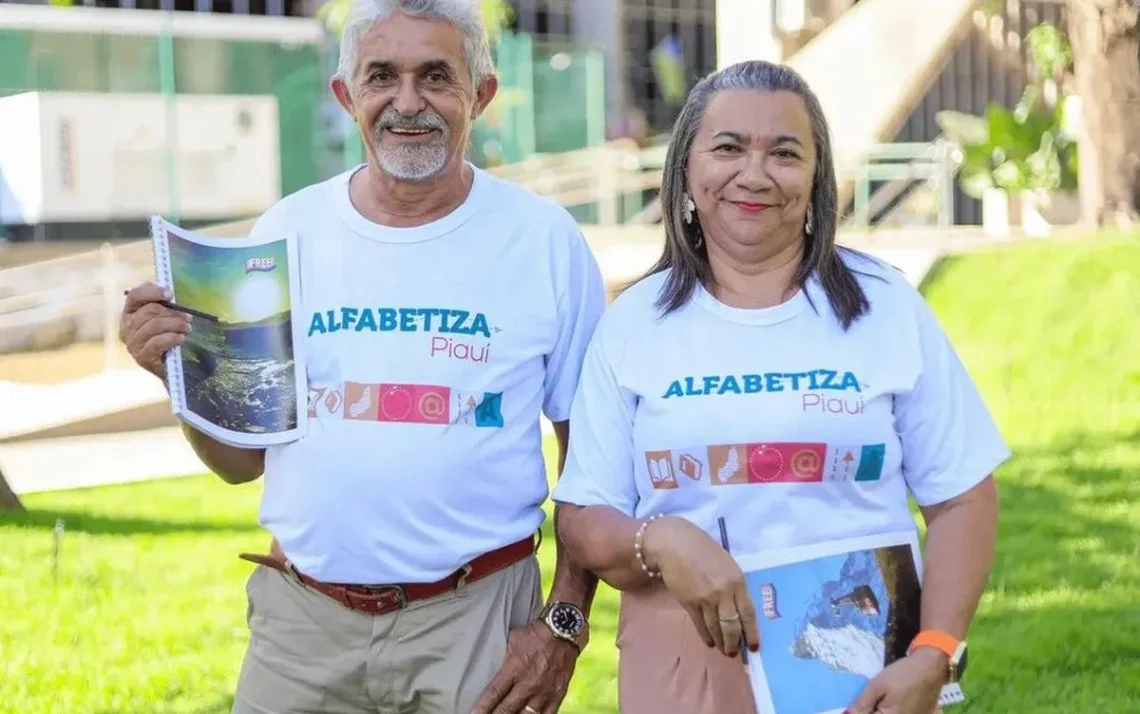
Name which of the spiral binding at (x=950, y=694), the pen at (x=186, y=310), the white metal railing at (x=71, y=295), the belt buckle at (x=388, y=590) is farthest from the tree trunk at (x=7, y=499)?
the spiral binding at (x=950, y=694)

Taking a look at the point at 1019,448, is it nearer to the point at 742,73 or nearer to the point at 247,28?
the point at 742,73

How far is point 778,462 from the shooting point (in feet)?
9.12

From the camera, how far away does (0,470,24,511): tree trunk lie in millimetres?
8867

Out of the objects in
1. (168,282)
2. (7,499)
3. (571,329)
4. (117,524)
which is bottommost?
(117,524)

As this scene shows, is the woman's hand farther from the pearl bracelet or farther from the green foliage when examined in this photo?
the green foliage

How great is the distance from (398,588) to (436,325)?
1.61ft

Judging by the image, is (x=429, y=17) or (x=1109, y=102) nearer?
(x=429, y=17)

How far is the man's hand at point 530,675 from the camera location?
126 inches

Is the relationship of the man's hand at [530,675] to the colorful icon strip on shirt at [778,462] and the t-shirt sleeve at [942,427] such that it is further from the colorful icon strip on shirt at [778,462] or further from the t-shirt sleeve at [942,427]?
the t-shirt sleeve at [942,427]

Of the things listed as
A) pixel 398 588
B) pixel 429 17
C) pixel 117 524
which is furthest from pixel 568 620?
pixel 117 524

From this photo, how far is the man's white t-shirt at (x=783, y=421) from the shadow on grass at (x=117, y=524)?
20.0 feet

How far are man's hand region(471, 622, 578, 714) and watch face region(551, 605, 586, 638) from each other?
0.02 metres

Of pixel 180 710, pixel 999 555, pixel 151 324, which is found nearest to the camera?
pixel 151 324

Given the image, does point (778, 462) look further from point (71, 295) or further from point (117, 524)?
point (71, 295)
